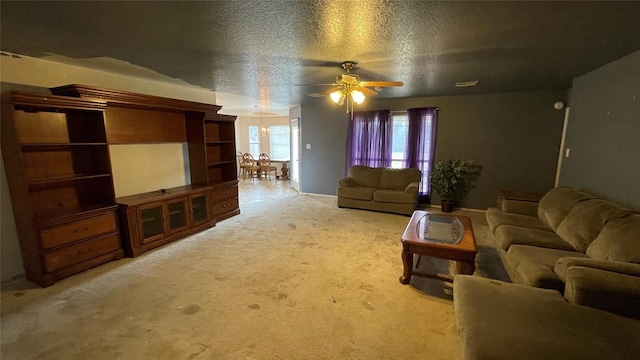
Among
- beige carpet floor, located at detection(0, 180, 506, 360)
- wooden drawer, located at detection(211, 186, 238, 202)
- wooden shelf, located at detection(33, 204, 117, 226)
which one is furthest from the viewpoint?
wooden drawer, located at detection(211, 186, 238, 202)

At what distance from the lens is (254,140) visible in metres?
10.5

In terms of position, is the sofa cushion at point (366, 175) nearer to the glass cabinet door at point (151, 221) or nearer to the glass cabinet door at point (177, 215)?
the glass cabinet door at point (177, 215)

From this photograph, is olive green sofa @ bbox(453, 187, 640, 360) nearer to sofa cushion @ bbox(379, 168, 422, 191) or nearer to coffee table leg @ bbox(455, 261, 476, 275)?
coffee table leg @ bbox(455, 261, 476, 275)

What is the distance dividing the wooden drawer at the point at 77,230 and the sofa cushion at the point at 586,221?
4.80m

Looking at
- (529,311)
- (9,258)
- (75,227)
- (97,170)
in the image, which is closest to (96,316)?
(75,227)

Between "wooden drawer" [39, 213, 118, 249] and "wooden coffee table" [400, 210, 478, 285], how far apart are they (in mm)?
3293

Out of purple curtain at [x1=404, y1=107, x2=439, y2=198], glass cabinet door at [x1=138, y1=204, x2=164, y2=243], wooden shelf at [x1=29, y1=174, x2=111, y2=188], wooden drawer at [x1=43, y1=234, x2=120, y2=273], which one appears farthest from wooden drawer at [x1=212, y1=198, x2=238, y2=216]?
purple curtain at [x1=404, y1=107, x2=439, y2=198]

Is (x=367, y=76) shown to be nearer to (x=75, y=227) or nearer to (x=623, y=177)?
(x=623, y=177)

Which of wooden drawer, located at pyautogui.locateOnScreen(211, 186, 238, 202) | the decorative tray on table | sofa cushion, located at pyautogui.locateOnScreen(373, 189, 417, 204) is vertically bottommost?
sofa cushion, located at pyautogui.locateOnScreen(373, 189, 417, 204)

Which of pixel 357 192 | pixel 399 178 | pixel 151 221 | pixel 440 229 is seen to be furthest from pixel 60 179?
pixel 399 178

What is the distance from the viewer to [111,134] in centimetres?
336

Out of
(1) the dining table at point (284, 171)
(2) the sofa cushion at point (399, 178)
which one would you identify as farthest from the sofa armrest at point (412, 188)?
(1) the dining table at point (284, 171)

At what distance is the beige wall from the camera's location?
2.69 meters

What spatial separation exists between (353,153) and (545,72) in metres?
3.55
